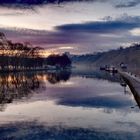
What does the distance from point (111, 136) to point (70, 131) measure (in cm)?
239

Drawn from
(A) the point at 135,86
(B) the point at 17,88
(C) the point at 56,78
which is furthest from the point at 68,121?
(C) the point at 56,78

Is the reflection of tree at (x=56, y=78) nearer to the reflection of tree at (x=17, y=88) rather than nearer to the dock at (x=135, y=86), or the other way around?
the reflection of tree at (x=17, y=88)

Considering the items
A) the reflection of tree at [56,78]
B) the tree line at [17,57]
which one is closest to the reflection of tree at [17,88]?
the reflection of tree at [56,78]

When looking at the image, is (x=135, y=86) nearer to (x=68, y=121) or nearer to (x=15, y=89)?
(x=15, y=89)

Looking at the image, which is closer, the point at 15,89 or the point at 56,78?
the point at 15,89

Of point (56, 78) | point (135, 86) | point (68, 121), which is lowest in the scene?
point (56, 78)

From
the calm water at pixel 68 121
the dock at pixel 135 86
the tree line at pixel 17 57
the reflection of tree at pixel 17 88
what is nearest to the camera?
the calm water at pixel 68 121

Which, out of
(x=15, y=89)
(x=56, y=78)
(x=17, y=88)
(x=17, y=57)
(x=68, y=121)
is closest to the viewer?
(x=68, y=121)

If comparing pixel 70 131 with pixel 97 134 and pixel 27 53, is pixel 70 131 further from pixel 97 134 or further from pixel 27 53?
pixel 27 53

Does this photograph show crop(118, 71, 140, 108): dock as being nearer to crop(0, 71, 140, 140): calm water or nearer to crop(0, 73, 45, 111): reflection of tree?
crop(0, 71, 140, 140): calm water

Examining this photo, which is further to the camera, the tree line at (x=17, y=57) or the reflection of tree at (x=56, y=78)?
the tree line at (x=17, y=57)

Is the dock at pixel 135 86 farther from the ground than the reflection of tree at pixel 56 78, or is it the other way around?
the dock at pixel 135 86

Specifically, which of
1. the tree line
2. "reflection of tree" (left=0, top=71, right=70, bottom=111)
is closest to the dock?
"reflection of tree" (left=0, top=71, right=70, bottom=111)

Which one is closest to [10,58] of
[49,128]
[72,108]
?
[72,108]
